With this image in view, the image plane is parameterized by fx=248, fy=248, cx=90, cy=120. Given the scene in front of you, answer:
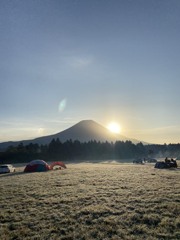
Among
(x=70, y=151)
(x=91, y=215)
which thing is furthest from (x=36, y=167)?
(x=70, y=151)

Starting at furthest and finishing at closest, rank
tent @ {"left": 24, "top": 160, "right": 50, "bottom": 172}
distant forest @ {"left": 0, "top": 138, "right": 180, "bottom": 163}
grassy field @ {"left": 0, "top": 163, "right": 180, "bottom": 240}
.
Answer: distant forest @ {"left": 0, "top": 138, "right": 180, "bottom": 163} < tent @ {"left": 24, "top": 160, "right": 50, "bottom": 172} < grassy field @ {"left": 0, "top": 163, "right": 180, "bottom": 240}

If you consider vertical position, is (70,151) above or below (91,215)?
above

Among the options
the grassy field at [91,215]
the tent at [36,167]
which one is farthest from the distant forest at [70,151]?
the grassy field at [91,215]

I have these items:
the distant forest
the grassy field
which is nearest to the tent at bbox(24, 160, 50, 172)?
the grassy field

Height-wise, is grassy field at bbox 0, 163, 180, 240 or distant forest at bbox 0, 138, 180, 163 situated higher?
distant forest at bbox 0, 138, 180, 163

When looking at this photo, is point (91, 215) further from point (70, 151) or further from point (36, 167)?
point (70, 151)

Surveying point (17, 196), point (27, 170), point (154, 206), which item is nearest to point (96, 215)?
point (154, 206)

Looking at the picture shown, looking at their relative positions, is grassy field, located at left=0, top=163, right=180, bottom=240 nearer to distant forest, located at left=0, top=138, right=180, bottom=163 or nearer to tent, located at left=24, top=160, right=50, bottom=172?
tent, located at left=24, top=160, right=50, bottom=172

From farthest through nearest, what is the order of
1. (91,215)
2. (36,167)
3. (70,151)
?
(70,151), (36,167), (91,215)

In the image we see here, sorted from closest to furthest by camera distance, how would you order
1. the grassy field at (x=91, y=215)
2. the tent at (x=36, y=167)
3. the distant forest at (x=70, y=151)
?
Result: the grassy field at (x=91, y=215), the tent at (x=36, y=167), the distant forest at (x=70, y=151)

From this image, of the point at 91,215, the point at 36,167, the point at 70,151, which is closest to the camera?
the point at 91,215

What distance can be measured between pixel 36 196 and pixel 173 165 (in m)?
38.5

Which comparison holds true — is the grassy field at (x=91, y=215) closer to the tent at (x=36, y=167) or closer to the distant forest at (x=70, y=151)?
the tent at (x=36, y=167)

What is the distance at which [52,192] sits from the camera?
19.6m
